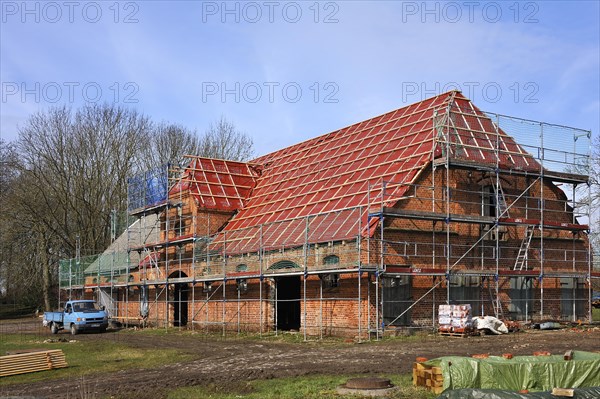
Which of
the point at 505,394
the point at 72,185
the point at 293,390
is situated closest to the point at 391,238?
the point at 293,390

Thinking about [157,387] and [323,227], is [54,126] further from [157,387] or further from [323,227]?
[157,387]

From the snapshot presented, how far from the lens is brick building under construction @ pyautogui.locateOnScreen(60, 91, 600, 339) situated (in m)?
25.2

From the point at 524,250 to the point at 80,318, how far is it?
21315mm

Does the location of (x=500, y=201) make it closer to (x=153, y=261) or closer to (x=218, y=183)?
(x=218, y=183)

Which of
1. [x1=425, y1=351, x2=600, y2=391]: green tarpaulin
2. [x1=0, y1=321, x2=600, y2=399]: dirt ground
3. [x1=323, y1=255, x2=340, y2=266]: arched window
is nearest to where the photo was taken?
[x1=425, y1=351, x2=600, y2=391]: green tarpaulin

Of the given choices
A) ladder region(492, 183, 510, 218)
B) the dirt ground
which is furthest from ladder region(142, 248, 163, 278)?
ladder region(492, 183, 510, 218)

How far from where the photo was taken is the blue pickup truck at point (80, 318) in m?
33.8

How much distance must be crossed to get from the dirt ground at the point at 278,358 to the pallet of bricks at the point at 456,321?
17.4 inches

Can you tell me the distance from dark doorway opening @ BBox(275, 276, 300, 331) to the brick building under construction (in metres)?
0.06

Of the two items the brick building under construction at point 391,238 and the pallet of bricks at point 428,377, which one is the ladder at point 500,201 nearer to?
the brick building under construction at point 391,238

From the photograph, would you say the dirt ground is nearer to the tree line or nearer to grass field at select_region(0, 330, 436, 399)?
grass field at select_region(0, 330, 436, 399)

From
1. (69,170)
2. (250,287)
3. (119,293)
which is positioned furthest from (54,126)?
(250,287)

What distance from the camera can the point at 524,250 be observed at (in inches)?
1109

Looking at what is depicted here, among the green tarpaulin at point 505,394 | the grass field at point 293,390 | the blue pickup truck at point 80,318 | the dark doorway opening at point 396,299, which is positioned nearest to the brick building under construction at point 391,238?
the dark doorway opening at point 396,299
